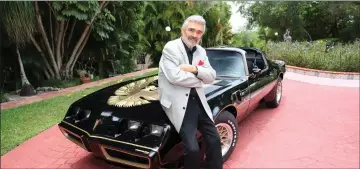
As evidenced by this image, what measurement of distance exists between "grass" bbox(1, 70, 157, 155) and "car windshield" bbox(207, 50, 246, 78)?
296 centimetres

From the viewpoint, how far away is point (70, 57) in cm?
974

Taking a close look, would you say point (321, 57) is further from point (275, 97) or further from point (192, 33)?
point (192, 33)

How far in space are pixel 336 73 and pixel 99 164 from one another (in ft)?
27.7

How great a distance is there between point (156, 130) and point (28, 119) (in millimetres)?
3485

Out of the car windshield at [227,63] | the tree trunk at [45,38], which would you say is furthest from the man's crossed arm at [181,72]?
the tree trunk at [45,38]

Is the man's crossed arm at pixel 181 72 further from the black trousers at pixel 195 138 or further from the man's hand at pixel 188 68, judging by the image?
the black trousers at pixel 195 138

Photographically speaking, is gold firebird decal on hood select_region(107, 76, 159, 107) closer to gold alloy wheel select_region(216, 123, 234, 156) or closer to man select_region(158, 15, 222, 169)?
man select_region(158, 15, 222, 169)

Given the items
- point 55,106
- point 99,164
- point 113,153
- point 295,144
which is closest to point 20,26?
point 55,106

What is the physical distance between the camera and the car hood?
2719 mm

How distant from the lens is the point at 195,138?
2484 mm

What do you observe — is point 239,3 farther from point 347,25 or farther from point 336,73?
point 336,73

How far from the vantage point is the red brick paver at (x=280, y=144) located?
3371 mm

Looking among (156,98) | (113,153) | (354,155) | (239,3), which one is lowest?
(354,155)

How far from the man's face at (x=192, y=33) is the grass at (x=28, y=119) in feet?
9.68
